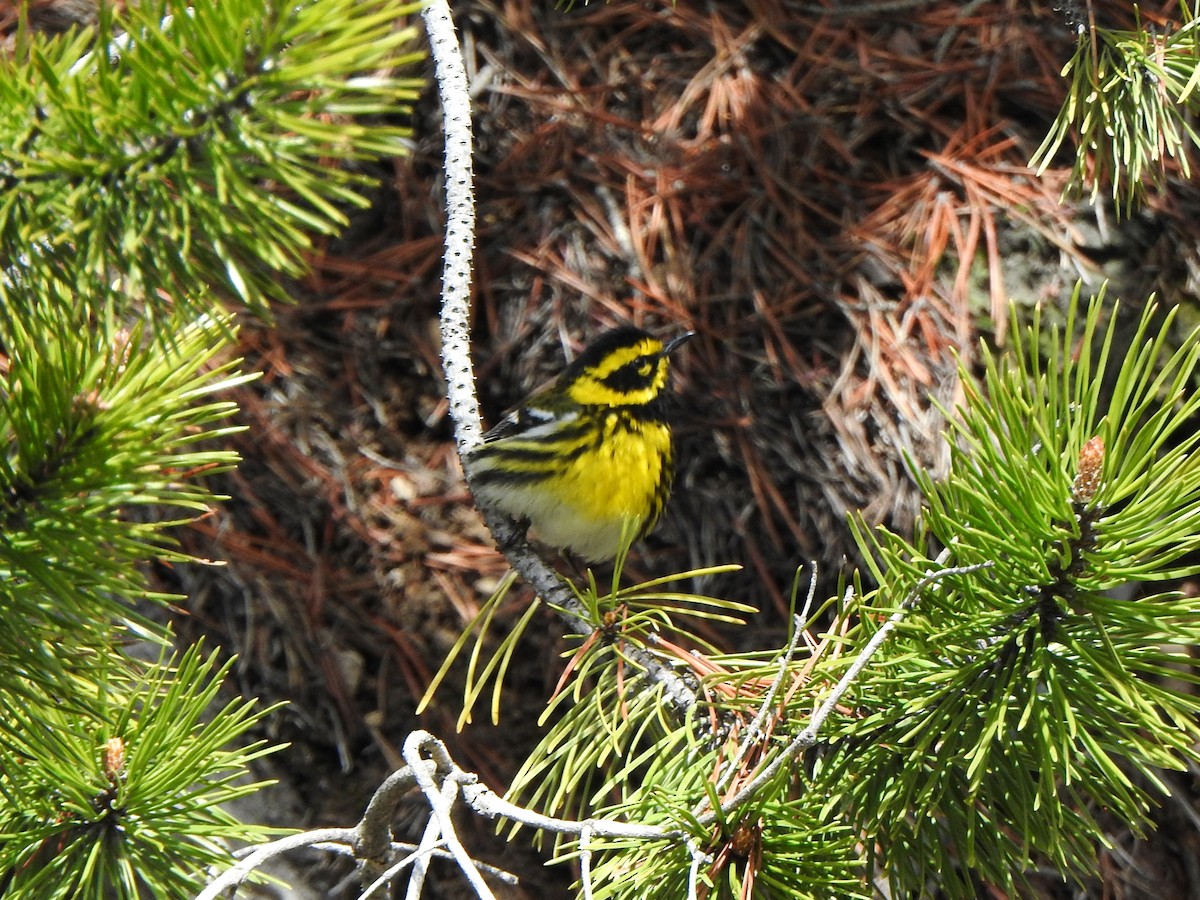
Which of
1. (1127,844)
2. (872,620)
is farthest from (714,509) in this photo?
(872,620)

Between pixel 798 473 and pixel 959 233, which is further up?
pixel 959 233

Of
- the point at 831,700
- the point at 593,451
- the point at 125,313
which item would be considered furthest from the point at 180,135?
the point at 593,451

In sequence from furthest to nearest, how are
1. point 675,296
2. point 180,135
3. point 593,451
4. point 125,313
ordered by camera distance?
point 675,296 < point 593,451 < point 125,313 < point 180,135

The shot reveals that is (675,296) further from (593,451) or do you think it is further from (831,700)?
(831,700)

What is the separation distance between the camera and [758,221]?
237 centimetres

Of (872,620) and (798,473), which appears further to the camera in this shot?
(798,473)

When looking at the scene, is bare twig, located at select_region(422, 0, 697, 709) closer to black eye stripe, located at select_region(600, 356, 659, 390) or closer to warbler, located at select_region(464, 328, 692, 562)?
warbler, located at select_region(464, 328, 692, 562)

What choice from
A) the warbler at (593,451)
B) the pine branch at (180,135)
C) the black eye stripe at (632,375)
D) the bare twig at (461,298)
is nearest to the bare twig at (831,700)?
the bare twig at (461,298)

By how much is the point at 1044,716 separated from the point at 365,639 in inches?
62.5

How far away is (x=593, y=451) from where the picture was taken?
6.68 ft

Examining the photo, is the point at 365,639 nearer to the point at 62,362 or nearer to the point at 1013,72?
the point at 62,362

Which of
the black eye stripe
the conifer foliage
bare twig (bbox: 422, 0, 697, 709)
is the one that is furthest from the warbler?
the conifer foliage

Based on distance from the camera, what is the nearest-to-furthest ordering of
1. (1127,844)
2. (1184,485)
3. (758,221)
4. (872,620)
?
(1184,485) → (872,620) → (1127,844) → (758,221)

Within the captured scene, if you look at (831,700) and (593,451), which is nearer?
(831,700)
